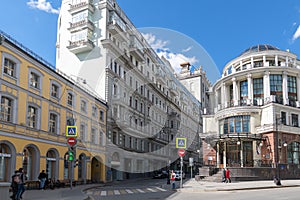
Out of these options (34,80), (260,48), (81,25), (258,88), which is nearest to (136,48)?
(81,25)

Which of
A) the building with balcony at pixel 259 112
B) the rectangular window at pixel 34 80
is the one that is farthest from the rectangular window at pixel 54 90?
the building with balcony at pixel 259 112

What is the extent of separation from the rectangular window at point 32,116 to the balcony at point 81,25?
62.6ft

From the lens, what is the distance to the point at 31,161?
86.8 ft

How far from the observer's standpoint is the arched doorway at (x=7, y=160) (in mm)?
22805

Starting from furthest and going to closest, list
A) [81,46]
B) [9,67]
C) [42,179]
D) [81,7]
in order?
[81,7] → [81,46] → [42,179] → [9,67]

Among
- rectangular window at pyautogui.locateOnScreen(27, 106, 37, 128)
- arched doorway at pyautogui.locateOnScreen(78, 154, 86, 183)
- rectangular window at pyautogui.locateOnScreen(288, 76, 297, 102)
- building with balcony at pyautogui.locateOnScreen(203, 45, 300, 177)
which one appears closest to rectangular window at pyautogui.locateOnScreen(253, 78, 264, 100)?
building with balcony at pyautogui.locateOnScreen(203, 45, 300, 177)

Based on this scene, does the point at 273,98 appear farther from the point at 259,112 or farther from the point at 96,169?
the point at 96,169

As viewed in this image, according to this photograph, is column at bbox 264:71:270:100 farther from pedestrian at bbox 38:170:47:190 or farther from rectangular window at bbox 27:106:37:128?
pedestrian at bbox 38:170:47:190

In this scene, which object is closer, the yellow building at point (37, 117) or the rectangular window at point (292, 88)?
the yellow building at point (37, 117)

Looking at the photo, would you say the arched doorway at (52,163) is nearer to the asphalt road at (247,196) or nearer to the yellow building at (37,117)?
the yellow building at (37,117)

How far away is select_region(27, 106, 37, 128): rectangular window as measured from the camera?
26.1m

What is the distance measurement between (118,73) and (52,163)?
740 inches

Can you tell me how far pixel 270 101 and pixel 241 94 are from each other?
6.03m

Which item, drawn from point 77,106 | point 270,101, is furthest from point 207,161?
point 77,106
